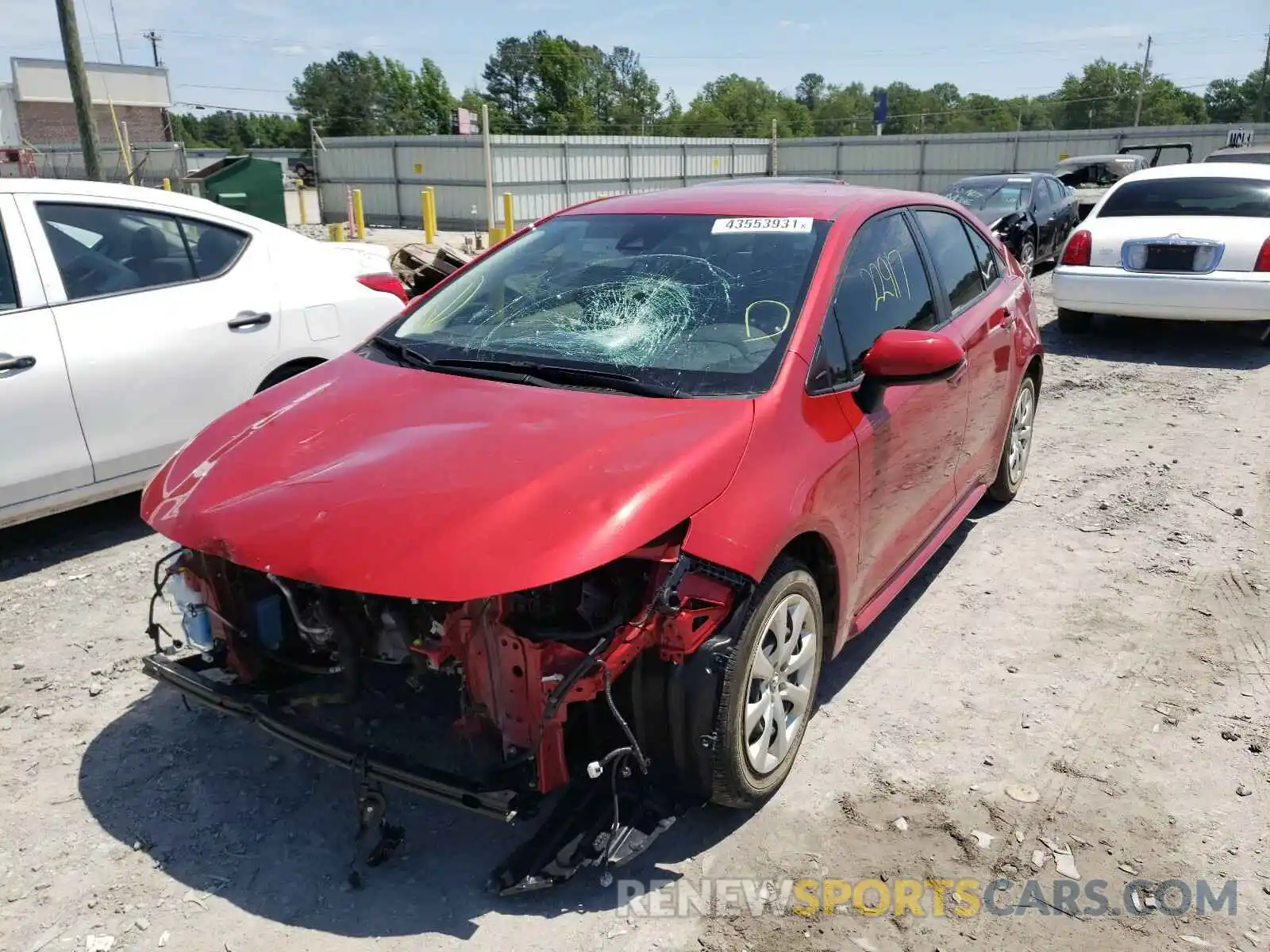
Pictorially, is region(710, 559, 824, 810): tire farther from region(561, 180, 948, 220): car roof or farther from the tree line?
the tree line

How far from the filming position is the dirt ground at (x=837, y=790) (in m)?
2.54

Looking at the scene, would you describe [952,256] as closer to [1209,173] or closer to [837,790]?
[837,790]

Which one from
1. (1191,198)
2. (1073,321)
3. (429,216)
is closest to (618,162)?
(429,216)

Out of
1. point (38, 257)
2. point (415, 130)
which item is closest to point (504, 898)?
point (38, 257)

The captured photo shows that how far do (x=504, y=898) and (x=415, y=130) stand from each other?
98678mm

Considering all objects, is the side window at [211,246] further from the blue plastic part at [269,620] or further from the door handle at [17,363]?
the blue plastic part at [269,620]

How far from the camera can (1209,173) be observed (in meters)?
9.52

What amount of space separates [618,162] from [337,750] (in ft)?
93.5

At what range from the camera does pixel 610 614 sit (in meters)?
2.55

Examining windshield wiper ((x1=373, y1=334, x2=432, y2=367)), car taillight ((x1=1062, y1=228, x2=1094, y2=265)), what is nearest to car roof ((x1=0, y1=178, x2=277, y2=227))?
windshield wiper ((x1=373, y1=334, x2=432, y2=367))

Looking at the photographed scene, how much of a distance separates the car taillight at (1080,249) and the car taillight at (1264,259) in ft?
4.32

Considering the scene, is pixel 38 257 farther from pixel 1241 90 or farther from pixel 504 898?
pixel 1241 90

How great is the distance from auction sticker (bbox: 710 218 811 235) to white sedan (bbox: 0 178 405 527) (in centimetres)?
266

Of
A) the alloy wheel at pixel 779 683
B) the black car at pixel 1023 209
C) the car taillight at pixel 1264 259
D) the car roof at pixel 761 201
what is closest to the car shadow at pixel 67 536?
the car roof at pixel 761 201
